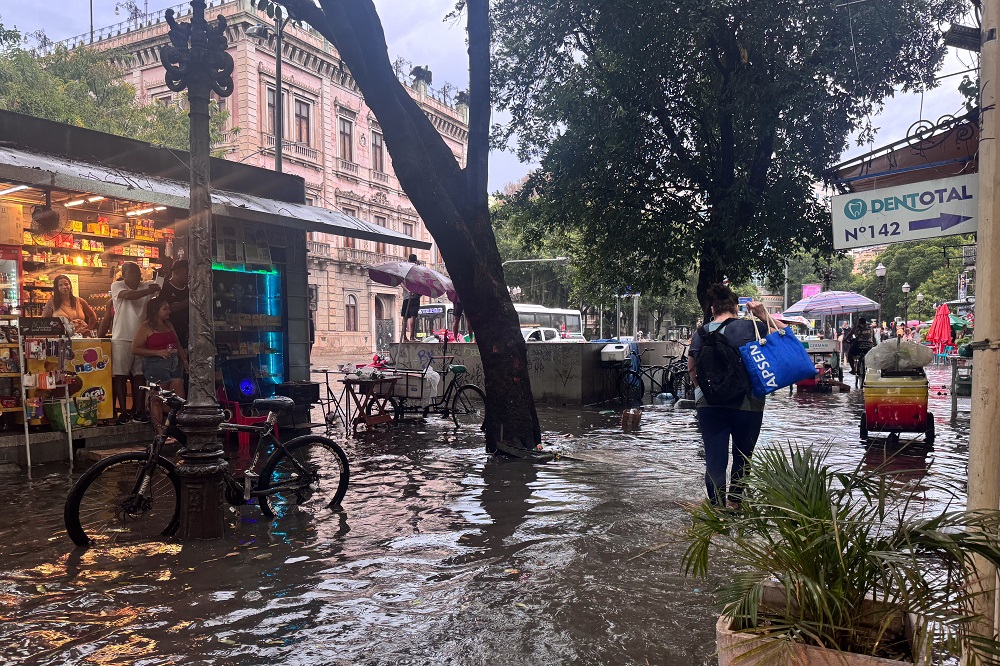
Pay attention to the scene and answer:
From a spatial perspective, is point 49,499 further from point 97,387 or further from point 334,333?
point 334,333

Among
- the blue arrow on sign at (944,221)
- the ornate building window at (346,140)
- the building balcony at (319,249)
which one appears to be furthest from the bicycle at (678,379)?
the ornate building window at (346,140)

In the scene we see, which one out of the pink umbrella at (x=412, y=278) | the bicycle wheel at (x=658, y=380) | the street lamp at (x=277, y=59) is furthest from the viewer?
the bicycle wheel at (x=658, y=380)

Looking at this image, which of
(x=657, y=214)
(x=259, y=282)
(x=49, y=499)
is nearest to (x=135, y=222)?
(x=259, y=282)

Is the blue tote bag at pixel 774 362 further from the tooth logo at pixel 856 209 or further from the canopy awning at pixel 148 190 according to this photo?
the canopy awning at pixel 148 190

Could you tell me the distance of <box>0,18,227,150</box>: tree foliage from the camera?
2602 cm

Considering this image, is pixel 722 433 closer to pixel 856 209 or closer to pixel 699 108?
pixel 856 209

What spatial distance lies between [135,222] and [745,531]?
12.9 metres

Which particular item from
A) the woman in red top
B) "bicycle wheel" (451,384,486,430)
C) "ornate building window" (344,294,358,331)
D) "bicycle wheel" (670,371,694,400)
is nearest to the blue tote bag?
"bicycle wheel" (451,384,486,430)

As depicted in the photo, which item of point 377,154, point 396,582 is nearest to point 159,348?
point 396,582

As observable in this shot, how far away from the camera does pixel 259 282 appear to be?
450 inches

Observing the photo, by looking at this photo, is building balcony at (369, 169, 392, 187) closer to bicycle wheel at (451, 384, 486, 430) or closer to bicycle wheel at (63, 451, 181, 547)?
bicycle wheel at (451, 384, 486, 430)

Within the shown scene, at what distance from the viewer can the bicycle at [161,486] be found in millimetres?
5469

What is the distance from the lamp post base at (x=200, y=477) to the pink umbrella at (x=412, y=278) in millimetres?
8645

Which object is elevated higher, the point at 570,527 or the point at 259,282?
Result: the point at 259,282
